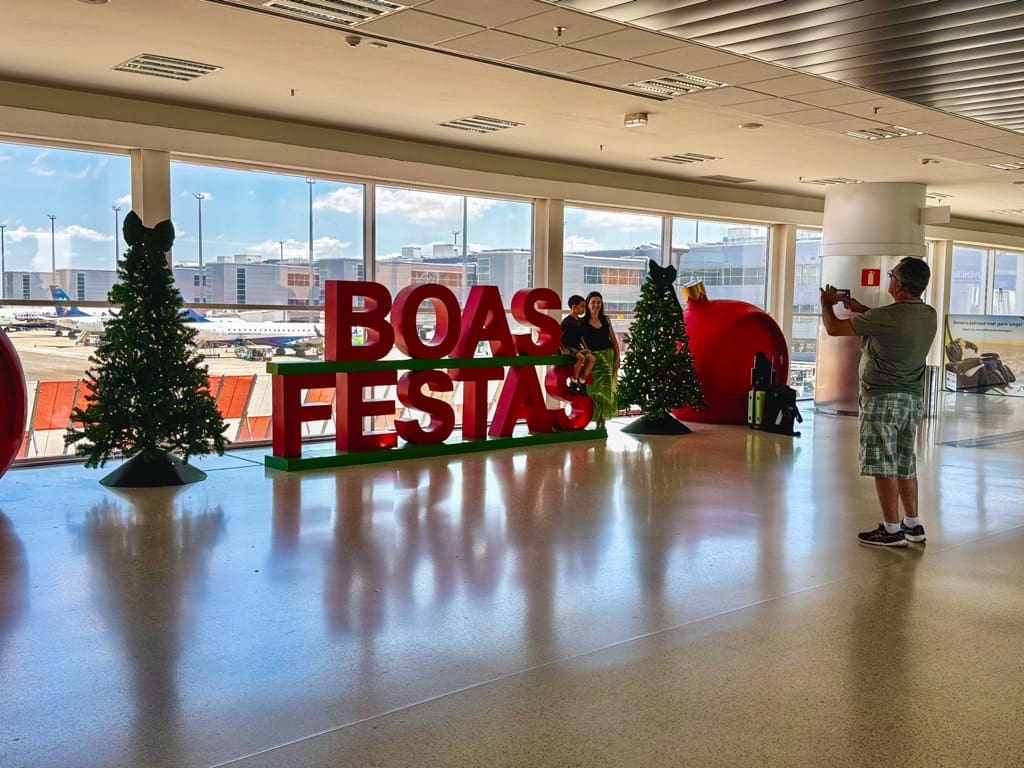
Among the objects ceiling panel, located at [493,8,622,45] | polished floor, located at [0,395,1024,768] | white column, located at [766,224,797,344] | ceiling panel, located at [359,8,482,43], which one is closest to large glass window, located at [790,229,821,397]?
white column, located at [766,224,797,344]

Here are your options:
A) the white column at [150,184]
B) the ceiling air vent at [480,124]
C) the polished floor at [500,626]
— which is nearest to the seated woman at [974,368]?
the polished floor at [500,626]

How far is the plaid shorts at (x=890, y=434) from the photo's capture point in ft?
18.7

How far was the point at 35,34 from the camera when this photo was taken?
6719 mm

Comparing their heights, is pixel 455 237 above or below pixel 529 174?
below

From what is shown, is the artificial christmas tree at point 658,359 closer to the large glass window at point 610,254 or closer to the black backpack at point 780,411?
the black backpack at point 780,411

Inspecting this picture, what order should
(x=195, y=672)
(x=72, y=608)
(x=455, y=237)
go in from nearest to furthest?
(x=195, y=672) < (x=72, y=608) < (x=455, y=237)

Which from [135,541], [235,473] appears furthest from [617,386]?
[135,541]

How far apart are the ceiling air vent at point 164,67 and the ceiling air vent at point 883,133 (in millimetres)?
5738

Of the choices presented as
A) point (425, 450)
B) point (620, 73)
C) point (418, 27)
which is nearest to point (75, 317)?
point (425, 450)

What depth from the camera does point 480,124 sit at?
994 centimetres

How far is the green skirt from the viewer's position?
414 inches

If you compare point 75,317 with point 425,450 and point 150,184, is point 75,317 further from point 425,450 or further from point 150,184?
point 425,450

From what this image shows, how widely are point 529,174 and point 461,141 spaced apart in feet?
4.21

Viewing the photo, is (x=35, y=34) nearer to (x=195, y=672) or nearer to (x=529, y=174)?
(x=195, y=672)
